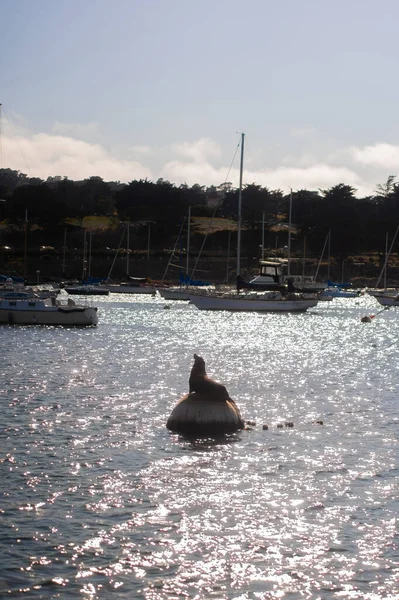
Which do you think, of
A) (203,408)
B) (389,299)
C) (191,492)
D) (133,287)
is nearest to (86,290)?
(133,287)

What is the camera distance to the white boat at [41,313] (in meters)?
82.6

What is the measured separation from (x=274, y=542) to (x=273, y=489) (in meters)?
3.94

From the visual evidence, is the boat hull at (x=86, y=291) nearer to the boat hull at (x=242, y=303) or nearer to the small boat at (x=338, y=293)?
the small boat at (x=338, y=293)

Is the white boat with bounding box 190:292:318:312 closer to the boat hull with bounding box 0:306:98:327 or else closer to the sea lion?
the boat hull with bounding box 0:306:98:327

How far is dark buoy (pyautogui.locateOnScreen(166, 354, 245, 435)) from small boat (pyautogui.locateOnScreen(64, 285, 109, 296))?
12261 cm

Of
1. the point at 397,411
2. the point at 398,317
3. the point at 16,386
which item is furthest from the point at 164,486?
the point at 398,317

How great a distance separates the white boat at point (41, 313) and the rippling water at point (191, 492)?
117 feet

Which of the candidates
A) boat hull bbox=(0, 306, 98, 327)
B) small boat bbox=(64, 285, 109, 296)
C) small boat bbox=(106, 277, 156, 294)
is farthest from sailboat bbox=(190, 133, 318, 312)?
small boat bbox=(106, 277, 156, 294)

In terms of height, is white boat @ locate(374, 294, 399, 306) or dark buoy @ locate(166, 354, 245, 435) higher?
white boat @ locate(374, 294, 399, 306)

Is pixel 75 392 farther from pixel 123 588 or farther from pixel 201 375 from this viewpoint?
pixel 123 588

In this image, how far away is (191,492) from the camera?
862 inches

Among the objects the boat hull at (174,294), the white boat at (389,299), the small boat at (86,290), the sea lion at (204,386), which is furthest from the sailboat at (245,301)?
the sea lion at (204,386)

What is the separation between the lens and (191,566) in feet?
55.9

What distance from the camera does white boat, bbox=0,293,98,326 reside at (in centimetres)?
8256
